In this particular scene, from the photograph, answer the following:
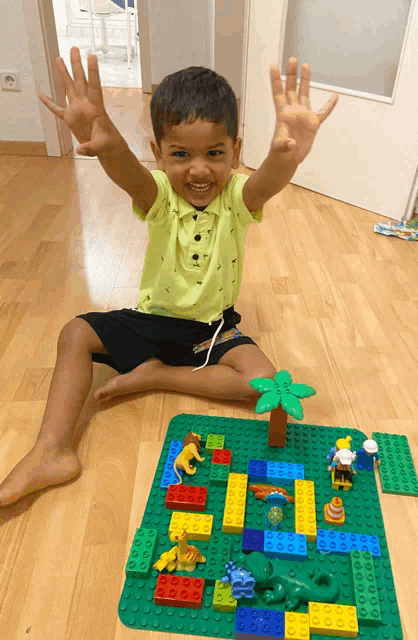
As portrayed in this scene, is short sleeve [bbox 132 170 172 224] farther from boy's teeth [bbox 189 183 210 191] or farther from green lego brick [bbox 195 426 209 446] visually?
green lego brick [bbox 195 426 209 446]

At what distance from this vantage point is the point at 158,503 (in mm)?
782

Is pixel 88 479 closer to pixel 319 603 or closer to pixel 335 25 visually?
pixel 319 603

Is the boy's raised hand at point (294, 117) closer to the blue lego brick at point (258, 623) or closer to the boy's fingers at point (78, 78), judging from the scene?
the boy's fingers at point (78, 78)

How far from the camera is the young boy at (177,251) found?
2.44 feet

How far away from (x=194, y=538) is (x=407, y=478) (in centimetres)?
36

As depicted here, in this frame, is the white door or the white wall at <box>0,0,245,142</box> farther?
the white wall at <box>0,0,245,142</box>

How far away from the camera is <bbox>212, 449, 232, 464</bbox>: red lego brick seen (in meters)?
0.84

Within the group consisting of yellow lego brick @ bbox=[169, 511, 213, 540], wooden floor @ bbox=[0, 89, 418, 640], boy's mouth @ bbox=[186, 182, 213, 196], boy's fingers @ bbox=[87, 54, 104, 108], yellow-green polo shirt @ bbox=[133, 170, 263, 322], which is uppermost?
boy's fingers @ bbox=[87, 54, 104, 108]

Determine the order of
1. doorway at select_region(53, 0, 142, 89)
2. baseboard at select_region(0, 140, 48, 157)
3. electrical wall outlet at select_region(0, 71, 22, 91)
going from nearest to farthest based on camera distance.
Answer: electrical wall outlet at select_region(0, 71, 22, 91) → baseboard at select_region(0, 140, 48, 157) → doorway at select_region(53, 0, 142, 89)

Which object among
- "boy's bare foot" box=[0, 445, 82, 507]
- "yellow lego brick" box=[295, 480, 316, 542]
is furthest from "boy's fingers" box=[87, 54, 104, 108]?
"yellow lego brick" box=[295, 480, 316, 542]

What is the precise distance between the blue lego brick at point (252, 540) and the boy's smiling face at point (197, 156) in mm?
531

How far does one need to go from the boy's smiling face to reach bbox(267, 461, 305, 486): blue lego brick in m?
0.46

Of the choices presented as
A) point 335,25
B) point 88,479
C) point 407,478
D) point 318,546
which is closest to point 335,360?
point 407,478

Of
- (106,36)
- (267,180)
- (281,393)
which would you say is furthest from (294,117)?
(106,36)
